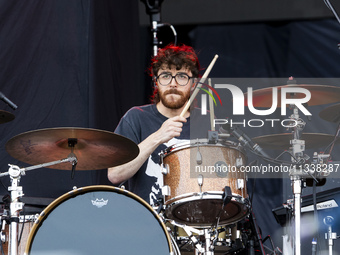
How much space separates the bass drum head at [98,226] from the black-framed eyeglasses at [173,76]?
1.15m

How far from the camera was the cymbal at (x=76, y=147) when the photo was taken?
2.85m

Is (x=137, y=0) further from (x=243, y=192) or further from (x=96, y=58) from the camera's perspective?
(x=243, y=192)

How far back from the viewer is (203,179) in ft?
10.0

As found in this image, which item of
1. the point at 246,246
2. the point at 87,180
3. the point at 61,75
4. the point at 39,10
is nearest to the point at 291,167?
the point at 246,246

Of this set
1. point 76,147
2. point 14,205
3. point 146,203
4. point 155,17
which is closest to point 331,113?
point 146,203

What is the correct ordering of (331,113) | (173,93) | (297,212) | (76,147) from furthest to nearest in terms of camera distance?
(173,93), (331,113), (76,147), (297,212)

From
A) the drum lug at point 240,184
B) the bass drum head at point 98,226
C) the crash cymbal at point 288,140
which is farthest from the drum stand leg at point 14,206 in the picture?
the crash cymbal at point 288,140

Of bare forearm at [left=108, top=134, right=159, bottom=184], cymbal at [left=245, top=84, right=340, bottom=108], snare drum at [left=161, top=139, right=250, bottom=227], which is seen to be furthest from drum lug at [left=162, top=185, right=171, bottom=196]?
cymbal at [left=245, top=84, right=340, bottom=108]

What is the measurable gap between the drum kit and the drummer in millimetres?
384

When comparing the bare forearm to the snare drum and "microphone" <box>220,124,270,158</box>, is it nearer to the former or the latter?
the snare drum

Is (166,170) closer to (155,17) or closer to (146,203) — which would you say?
(146,203)

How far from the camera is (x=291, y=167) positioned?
9.94ft

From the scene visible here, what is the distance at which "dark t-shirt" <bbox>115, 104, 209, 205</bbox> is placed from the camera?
361 cm

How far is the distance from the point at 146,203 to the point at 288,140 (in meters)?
1.02
